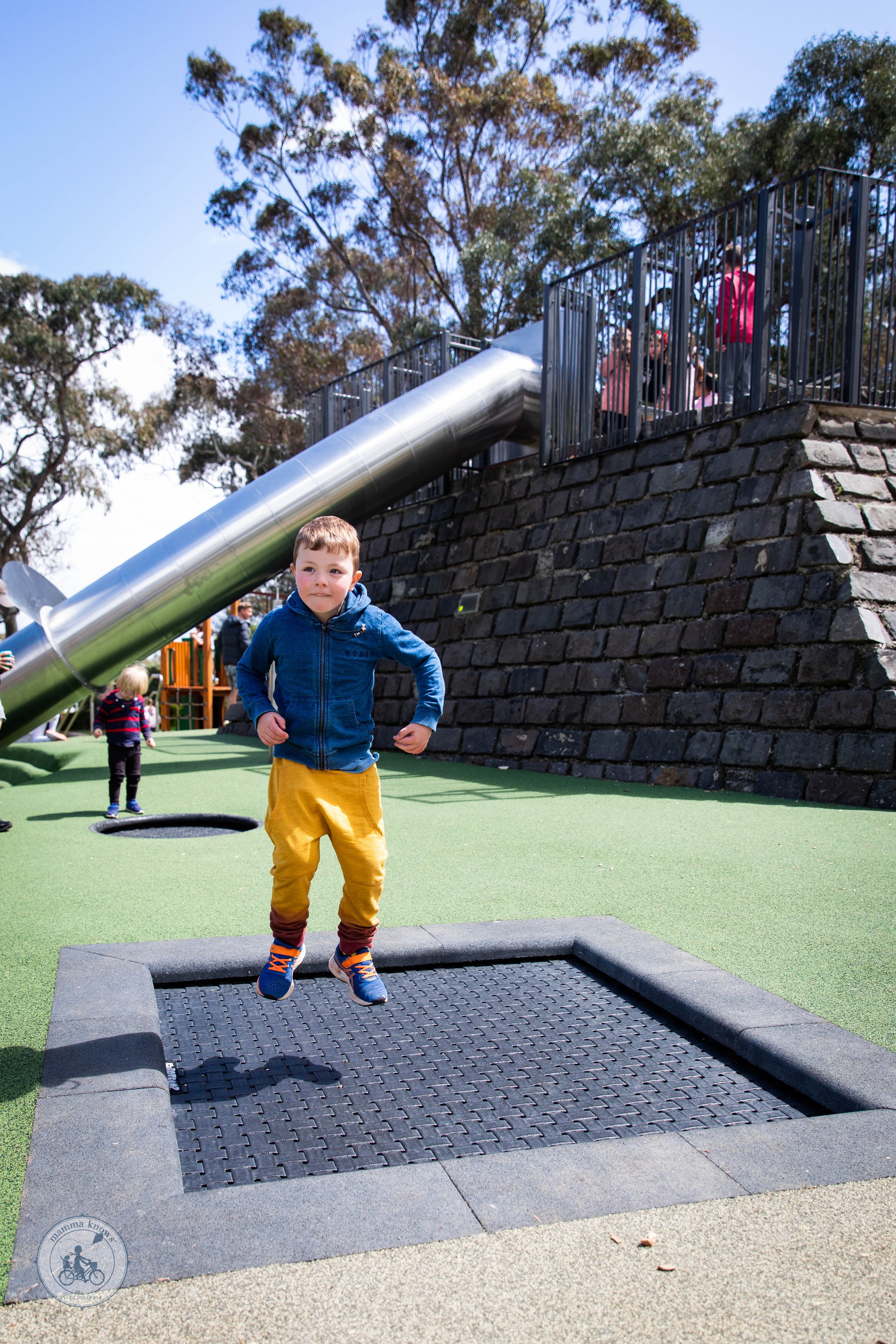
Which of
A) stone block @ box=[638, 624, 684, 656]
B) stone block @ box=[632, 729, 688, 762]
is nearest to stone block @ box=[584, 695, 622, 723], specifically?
stone block @ box=[632, 729, 688, 762]

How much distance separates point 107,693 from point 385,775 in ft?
9.01

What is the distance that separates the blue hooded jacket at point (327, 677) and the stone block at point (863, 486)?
5.68 meters

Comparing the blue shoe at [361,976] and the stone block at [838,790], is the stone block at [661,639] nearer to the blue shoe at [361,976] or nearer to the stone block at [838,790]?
the stone block at [838,790]

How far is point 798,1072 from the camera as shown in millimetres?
2270

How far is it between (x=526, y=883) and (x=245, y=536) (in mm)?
4755

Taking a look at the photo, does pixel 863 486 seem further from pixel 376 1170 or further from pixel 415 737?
pixel 376 1170

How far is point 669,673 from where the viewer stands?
7949mm

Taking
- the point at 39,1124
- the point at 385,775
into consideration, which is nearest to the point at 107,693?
the point at 385,775

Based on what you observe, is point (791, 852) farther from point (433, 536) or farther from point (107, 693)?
point (433, 536)

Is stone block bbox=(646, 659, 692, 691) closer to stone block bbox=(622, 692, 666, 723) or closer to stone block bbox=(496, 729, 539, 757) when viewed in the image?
stone block bbox=(622, 692, 666, 723)

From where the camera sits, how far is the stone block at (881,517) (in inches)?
280

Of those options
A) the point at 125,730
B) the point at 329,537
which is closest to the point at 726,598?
the point at 125,730

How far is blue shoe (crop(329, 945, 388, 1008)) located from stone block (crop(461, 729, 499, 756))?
22.8ft

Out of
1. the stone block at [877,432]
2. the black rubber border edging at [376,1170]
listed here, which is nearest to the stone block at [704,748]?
the stone block at [877,432]
